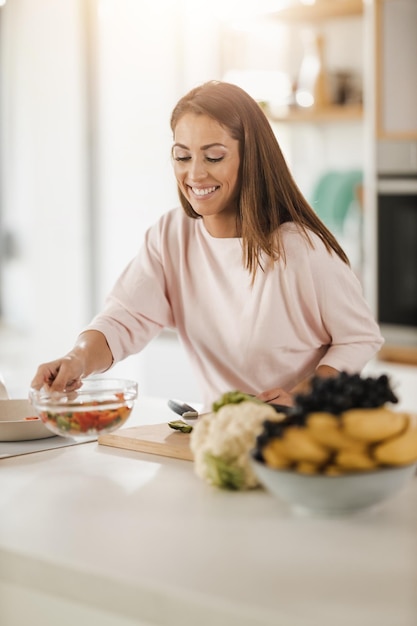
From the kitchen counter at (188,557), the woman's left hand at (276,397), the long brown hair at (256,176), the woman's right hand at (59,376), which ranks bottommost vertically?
the kitchen counter at (188,557)

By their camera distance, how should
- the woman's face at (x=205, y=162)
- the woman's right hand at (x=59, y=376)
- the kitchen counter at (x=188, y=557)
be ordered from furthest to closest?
the woman's face at (x=205, y=162), the woman's right hand at (x=59, y=376), the kitchen counter at (x=188, y=557)

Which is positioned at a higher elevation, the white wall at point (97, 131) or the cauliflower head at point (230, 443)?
the white wall at point (97, 131)

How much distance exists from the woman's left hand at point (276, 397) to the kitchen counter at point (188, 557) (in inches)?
11.3

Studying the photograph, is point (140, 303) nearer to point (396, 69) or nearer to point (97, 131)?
A: point (396, 69)

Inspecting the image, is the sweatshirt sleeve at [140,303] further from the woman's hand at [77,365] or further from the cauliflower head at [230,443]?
the cauliflower head at [230,443]

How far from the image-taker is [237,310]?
226 centimetres

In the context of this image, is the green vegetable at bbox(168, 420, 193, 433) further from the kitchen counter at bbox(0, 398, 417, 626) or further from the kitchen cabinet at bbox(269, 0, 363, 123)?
the kitchen cabinet at bbox(269, 0, 363, 123)

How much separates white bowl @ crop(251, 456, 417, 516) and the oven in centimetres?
301

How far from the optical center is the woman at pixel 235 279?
6.88 ft

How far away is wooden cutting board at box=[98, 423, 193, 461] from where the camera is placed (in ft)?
5.52

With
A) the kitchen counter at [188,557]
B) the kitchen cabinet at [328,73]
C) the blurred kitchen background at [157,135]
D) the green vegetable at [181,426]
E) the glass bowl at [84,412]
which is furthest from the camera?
the kitchen cabinet at [328,73]

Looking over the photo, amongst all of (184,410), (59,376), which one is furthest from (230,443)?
(59,376)

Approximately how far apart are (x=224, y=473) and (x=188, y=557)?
0.27m

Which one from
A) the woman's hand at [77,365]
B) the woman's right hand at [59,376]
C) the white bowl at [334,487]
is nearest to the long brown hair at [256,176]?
the woman's hand at [77,365]
